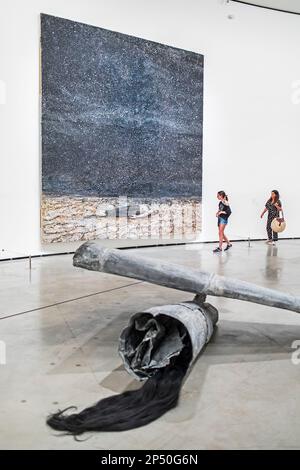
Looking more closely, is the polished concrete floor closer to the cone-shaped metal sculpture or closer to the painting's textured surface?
the cone-shaped metal sculpture

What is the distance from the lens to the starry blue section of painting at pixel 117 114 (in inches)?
340

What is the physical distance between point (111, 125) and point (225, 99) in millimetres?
3239

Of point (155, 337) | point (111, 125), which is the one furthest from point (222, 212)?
point (155, 337)

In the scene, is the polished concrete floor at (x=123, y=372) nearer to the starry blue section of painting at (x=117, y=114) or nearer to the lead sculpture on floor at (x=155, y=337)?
the lead sculpture on floor at (x=155, y=337)

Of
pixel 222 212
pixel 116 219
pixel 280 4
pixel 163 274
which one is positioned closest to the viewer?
pixel 163 274

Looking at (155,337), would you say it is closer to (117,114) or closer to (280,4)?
(117,114)

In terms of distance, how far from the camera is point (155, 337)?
3.14 meters

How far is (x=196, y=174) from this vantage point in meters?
10.8

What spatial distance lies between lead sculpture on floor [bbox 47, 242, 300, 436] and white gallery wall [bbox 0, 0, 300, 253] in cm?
525

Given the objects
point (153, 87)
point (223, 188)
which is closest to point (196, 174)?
point (223, 188)

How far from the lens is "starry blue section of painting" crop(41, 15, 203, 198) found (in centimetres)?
864

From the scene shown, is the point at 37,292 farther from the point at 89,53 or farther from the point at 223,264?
the point at 89,53

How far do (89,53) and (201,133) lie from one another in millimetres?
3224

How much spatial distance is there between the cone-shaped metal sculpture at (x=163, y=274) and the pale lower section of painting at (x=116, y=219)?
5.32 meters
